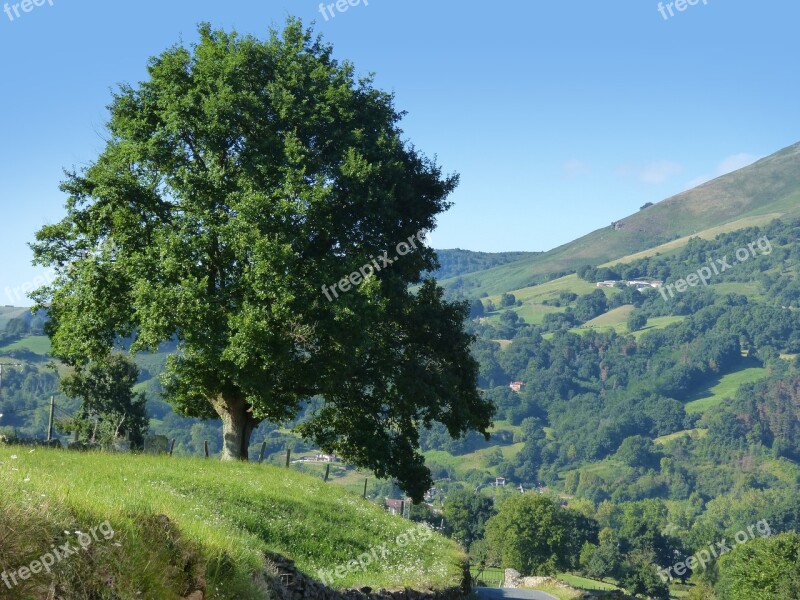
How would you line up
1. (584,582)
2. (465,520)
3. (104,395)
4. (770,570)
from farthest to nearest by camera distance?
(465,520) < (584,582) < (770,570) < (104,395)

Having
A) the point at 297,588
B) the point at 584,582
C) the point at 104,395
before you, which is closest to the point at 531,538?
the point at 584,582

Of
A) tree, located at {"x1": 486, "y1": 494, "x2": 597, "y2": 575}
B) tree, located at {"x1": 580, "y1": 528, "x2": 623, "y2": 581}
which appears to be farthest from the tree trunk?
tree, located at {"x1": 580, "y1": 528, "x2": 623, "y2": 581}

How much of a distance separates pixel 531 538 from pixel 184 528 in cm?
14641

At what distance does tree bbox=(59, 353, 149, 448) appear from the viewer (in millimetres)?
70688

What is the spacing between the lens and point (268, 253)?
108 feet

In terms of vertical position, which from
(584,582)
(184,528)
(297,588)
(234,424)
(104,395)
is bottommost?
(584,582)

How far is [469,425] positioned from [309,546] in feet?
63.3

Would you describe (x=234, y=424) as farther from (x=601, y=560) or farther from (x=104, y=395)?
(x=601, y=560)

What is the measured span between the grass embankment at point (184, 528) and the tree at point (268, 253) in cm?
466

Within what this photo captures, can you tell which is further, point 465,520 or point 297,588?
point 465,520

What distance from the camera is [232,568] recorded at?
44.3ft

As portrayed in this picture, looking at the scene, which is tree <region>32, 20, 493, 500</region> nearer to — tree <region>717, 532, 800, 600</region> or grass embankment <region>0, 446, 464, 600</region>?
grass embankment <region>0, 446, 464, 600</region>

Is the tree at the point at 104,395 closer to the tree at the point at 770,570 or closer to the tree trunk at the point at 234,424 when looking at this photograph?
the tree trunk at the point at 234,424

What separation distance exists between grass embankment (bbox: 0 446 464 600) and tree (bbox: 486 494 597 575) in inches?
4709
